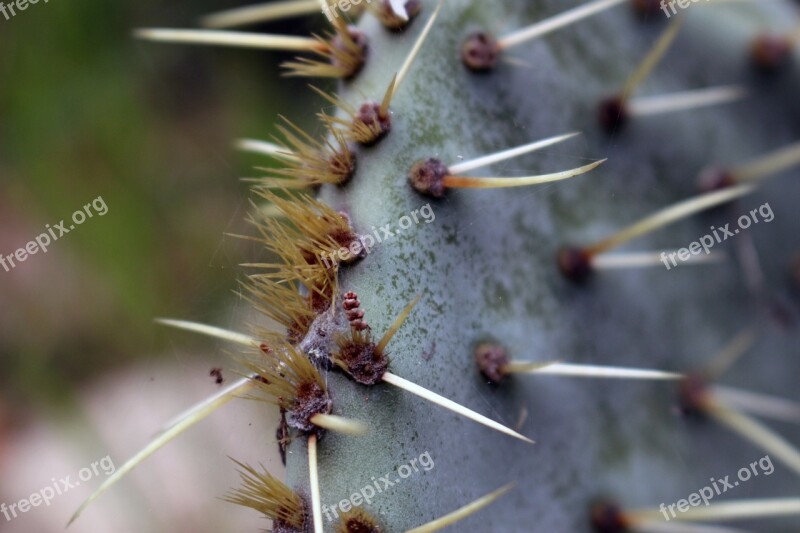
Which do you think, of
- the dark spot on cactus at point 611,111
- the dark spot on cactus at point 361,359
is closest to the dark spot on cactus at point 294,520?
the dark spot on cactus at point 361,359

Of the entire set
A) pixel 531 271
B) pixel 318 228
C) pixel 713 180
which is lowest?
pixel 713 180

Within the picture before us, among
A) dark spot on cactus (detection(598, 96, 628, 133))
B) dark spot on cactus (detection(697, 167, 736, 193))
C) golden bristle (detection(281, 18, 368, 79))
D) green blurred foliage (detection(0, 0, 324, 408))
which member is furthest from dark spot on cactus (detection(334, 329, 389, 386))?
green blurred foliage (detection(0, 0, 324, 408))

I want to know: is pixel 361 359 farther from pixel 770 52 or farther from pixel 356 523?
pixel 770 52

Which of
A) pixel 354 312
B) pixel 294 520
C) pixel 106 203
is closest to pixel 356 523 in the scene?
pixel 294 520

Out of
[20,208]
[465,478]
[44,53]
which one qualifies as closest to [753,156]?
[465,478]

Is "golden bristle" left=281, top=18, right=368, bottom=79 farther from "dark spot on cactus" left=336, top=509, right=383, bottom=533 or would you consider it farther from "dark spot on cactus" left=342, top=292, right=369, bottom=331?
"dark spot on cactus" left=336, top=509, right=383, bottom=533

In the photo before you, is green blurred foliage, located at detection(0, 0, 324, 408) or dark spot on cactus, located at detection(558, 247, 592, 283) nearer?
dark spot on cactus, located at detection(558, 247, 592, 283)

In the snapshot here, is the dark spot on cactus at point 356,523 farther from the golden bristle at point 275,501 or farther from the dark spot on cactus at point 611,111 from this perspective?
the dark spot on cactus at point 611,111
